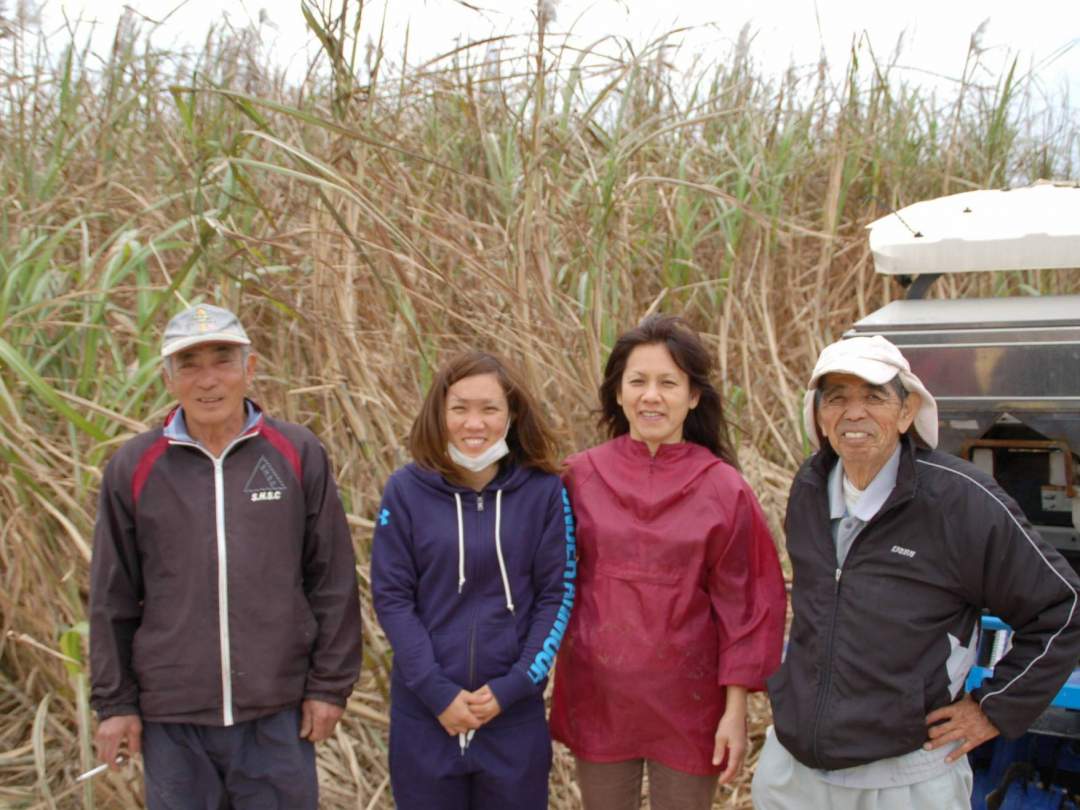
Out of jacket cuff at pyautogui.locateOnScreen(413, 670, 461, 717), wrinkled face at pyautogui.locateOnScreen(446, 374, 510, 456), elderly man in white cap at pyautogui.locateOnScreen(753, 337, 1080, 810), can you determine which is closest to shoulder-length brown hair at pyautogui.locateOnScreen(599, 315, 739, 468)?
wrinkled face at pyautogui.locateOnScreen(446, 374, 510, 456)

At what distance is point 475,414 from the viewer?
2.57m

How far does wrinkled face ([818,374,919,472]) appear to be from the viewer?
220 cm

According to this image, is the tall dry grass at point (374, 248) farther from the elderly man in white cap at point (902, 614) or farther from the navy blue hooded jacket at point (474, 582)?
the elderly man in white cap at point (902, 614)

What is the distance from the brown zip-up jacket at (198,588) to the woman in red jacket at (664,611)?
61cm

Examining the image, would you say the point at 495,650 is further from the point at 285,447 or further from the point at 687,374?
the point at 687,374

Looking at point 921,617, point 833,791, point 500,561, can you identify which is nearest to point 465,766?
point 500,561

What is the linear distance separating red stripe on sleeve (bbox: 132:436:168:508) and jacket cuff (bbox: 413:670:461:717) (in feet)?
2.41

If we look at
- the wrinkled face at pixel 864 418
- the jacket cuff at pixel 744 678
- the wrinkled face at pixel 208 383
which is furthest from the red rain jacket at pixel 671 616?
the wrinkled face at pixel 208 383

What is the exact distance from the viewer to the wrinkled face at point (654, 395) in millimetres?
2561

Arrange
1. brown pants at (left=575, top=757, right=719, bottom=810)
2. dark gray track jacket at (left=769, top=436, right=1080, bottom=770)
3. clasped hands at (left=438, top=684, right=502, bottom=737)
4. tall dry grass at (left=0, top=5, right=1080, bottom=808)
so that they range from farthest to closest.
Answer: tall dry grass at (left=0, top=5, right=1080, bottom=808) < brown pants at (left=575, top=757, right=719, bottom=810) < clasped hands at (left=438, top=684, right=502, bottom=737) < dark gray track jacket at (left=769, top=436, right=1080, bottom=770)

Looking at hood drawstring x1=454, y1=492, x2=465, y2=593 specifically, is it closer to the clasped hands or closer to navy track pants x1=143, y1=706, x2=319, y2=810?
the clasped hands

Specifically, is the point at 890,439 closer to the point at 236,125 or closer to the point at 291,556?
the point at 291,556

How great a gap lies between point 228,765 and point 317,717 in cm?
22

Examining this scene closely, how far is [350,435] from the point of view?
3.79 m
